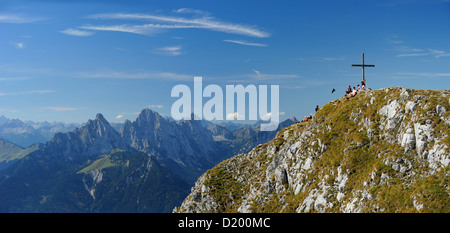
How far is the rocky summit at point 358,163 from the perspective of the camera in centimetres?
5288

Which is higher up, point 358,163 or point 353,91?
point 353,91

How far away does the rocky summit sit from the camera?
52.9 m

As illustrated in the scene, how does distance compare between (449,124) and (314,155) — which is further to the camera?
(314,155)

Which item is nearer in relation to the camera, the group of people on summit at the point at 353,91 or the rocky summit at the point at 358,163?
the rocky summit at the point at 358,163

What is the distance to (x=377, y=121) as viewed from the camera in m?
69.9

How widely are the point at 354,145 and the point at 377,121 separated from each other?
25.7ft

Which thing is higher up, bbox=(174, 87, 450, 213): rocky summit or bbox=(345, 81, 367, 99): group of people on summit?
bbox=(345, 81, 367, 99): group of people on summit

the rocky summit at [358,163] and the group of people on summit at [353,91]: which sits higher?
the group of people on summit at [353,91]

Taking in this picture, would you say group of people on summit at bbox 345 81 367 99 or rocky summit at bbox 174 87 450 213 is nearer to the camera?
rocky summit at bbox 174 87 450 213

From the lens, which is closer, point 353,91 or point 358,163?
point 358,163

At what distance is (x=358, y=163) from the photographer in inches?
2564

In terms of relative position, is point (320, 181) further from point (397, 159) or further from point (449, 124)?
point (449, 124)
